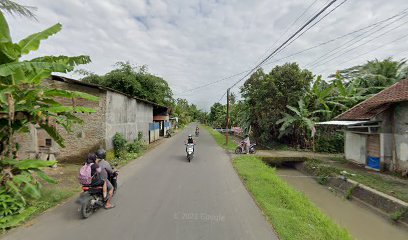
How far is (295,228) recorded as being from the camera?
5.34 m

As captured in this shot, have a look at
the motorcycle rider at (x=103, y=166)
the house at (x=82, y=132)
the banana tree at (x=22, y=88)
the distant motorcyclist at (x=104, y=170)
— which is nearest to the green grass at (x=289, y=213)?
the distant motorcyclist at (x=104, y=170)

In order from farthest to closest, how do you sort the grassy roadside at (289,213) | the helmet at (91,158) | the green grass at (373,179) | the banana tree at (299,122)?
the banana tree at (299,122) → the green grass at (373,179) → the helmet at (91,158) → the grassy roadside at (289,213)

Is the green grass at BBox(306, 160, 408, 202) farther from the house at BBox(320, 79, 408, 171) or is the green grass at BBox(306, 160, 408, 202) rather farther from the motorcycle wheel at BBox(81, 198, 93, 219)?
the motorcycle wheel at BBox(81, 198, 93, 219)

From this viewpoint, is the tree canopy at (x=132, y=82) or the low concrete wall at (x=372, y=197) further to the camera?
the tree canopy at (x=132, y=82)

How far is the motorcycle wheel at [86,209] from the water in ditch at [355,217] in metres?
6.75

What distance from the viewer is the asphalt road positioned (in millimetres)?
4953

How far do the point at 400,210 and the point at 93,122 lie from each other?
510 inches

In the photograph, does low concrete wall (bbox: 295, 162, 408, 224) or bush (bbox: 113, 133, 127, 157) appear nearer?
low concrete wall (bbox: 295, 162, 408, 224)

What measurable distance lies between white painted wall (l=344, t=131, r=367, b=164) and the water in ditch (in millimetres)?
3846

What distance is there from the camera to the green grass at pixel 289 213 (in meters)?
5.19

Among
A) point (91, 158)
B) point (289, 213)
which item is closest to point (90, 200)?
point (91, 158)

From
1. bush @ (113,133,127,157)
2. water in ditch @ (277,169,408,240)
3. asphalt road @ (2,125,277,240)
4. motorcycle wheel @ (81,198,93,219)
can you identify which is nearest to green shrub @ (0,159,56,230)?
asphalt road @ (2,125,277,240)

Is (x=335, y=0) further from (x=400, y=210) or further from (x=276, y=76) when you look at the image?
(x=276, y=76)

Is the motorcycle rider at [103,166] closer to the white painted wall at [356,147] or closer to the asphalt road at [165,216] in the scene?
the asphalt road at [165,216]
